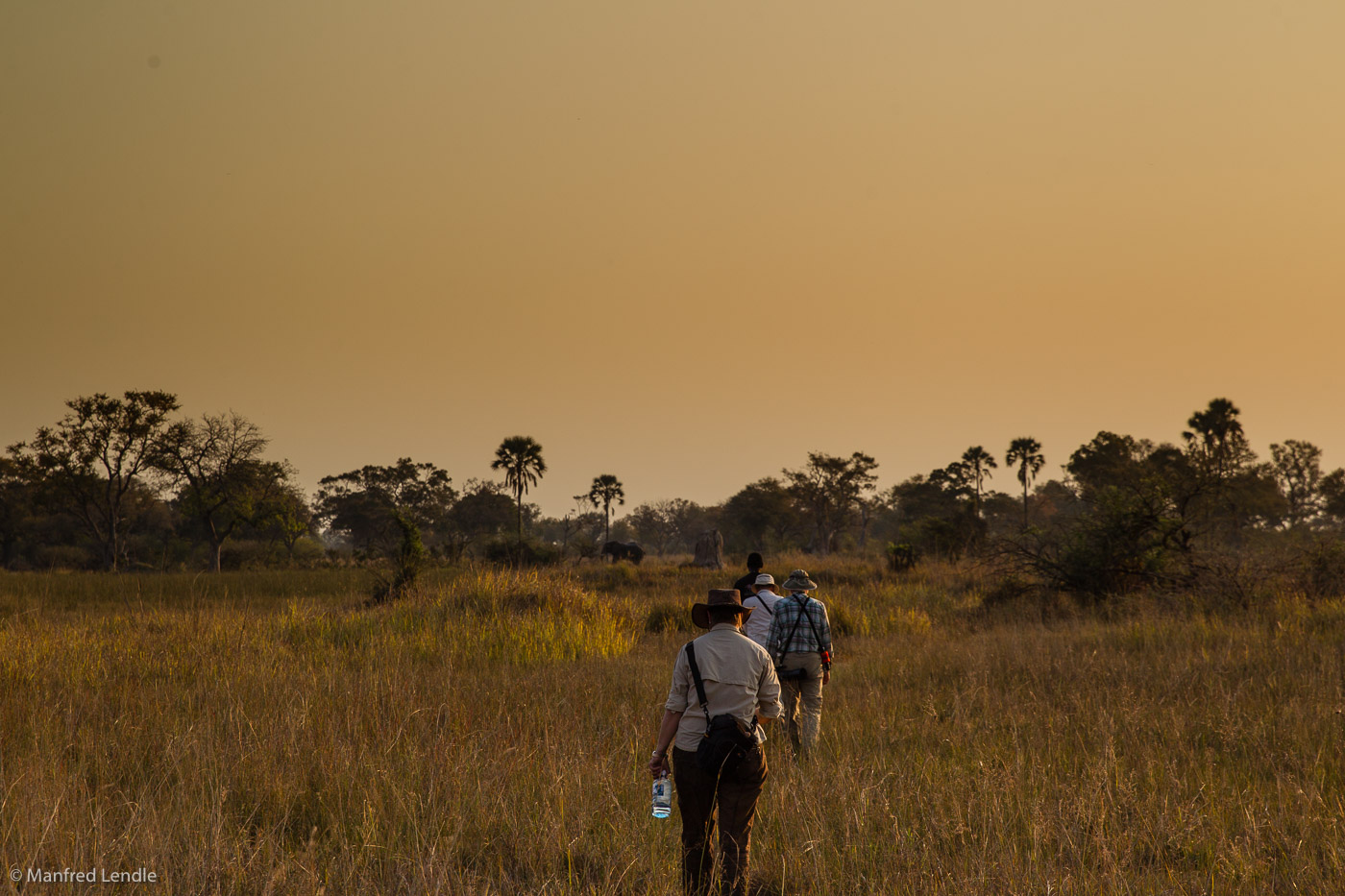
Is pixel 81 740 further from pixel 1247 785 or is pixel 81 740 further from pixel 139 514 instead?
pixel 139 514

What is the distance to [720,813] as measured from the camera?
473 cm

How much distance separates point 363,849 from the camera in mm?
5426

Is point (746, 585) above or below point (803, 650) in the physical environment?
above

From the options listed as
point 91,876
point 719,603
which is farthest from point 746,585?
point 91,876

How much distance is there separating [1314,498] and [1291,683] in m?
90.9

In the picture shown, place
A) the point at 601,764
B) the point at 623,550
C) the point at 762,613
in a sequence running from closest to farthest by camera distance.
Result: the point at 601,764 → the point at 762,613 → the point at 623,550

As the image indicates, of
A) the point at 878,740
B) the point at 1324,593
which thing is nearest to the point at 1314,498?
the point at 1324,593

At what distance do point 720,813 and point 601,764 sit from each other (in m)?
2.71

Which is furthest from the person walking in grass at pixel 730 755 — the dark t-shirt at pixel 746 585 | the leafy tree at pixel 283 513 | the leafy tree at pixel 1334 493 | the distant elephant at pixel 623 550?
the leafy tree at pixel 1334 493

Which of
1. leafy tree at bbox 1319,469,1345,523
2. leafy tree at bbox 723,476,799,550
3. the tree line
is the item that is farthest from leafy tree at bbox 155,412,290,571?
leafy tree at bbox 1319,469,1345,523

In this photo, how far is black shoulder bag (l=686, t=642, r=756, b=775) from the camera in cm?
457

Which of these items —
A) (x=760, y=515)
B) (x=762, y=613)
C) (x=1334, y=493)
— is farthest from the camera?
(x=760, y=515)

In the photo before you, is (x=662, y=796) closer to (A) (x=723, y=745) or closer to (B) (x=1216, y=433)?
(A) (x=723, y=745)

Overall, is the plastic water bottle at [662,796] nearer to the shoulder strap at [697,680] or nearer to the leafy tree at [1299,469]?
the shoulder strap at [697,680]
